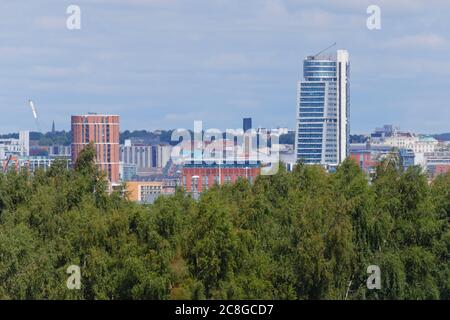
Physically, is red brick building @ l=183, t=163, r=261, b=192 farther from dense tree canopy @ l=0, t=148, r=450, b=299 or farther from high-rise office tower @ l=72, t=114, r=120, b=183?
dense tree canopy @ l=0, t=148, r=450, b=299

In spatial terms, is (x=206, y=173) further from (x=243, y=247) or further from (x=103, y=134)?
(x=243, y=247)

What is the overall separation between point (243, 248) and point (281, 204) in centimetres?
1053

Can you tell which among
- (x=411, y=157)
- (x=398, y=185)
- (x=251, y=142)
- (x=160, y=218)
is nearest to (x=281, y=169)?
(x=398, y=185)

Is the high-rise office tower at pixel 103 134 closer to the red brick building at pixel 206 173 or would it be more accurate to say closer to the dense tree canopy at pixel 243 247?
the red brick building at pixel 206 173

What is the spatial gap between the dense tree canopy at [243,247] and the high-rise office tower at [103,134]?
13847cm

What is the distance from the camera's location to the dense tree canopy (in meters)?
39.0

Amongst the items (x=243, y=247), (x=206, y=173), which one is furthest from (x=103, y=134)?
(x=243, y=247)

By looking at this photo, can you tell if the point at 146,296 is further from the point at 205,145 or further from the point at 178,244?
the point at 205,145

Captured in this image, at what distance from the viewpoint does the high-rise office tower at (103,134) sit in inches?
7402

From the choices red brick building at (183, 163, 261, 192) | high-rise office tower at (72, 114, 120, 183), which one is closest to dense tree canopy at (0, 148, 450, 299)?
red brick building at (183, 163, 261, 192)

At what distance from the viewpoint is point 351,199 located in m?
44.9

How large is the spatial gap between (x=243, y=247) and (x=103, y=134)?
153267mm

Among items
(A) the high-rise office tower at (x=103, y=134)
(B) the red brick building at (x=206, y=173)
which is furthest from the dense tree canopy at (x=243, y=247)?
(A) the high-rise office tower at (x=103, y=134)

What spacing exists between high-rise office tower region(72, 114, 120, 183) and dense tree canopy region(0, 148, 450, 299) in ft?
454
